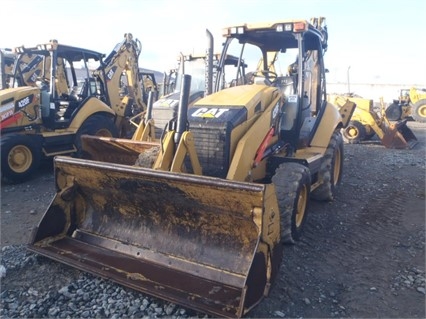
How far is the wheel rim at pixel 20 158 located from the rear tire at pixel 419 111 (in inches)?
772

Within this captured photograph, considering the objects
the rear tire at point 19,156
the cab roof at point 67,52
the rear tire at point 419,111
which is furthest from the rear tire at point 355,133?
the rear tire at point 19,156

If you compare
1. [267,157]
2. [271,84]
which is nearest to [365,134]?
[271,84]

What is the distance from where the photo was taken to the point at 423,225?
5164mm

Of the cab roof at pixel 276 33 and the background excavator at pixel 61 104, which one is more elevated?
the cab roof at pixel 276 33

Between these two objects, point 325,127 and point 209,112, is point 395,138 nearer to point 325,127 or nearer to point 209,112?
point 325,127

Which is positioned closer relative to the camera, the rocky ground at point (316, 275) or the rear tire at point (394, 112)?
the rocky ground at point (316, 275)

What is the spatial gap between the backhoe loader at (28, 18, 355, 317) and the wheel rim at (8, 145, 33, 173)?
9.34 feet

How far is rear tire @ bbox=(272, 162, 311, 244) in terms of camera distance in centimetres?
404

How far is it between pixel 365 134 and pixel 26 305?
12.2m

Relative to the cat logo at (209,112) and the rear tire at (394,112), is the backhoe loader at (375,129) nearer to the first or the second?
the rear tire at (394,112)

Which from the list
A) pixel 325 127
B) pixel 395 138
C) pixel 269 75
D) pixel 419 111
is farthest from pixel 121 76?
pixel 419 111

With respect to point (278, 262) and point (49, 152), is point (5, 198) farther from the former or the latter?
point (278, 262)

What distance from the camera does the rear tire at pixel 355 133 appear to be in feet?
43.0

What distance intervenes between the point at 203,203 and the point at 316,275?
1.31 meters
